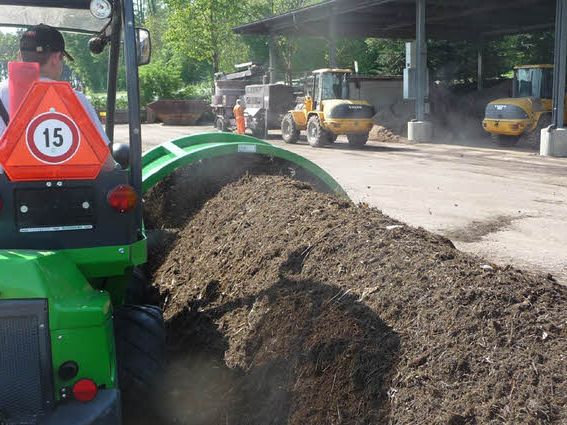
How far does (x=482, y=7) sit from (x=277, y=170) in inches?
891

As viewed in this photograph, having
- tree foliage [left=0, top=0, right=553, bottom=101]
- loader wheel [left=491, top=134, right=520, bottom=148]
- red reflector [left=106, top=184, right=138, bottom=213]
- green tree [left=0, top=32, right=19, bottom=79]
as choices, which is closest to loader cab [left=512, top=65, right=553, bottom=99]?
loader wheel [left=491, top=134, right=520, bottom=148]

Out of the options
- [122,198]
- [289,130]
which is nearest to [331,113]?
[289,130]

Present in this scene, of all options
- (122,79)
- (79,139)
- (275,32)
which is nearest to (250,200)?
(122,79)

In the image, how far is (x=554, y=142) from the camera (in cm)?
1864

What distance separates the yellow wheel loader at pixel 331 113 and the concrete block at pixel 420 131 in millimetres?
2575

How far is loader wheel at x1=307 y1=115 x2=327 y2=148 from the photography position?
2191cm

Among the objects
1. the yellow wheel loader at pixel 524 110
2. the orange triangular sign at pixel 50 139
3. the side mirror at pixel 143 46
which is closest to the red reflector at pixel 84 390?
the orange triangular sign at pixel 50 139

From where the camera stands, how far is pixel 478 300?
3037 millimetres

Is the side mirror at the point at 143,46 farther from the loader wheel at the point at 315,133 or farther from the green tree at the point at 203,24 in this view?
the green tree at the point at 203,24

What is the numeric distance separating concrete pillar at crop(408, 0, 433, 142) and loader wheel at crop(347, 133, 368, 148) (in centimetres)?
270

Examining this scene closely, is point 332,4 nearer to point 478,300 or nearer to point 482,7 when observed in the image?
point 482,7

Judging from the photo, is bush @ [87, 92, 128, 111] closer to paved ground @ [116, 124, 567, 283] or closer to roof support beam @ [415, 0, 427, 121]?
paved ground @ [116, 124, 567, 283]

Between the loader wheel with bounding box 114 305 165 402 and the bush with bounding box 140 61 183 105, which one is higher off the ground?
the bush with bounding box 140 61 183 105

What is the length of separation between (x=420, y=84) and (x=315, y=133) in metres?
4.30
